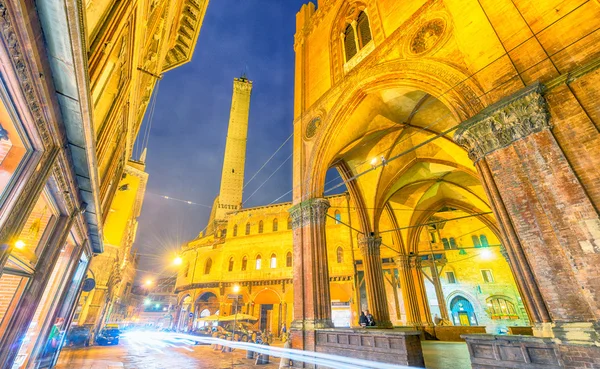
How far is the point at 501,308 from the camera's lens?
19.9 metres

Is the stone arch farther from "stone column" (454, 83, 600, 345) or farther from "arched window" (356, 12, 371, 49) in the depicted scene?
"arched window" (356, 12, 371, 49)

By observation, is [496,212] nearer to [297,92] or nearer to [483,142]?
[483,142]

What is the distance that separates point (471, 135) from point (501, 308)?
21266 mm

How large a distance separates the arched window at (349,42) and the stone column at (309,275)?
754 centimetres

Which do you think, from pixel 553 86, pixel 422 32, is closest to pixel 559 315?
pixel 553 86

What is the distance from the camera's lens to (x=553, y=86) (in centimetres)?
527

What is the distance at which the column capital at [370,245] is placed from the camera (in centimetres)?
1383

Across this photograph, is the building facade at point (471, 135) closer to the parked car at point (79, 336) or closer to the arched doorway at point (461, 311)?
the arched doorway at point (461, 311)

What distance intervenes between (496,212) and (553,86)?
9.44 feet

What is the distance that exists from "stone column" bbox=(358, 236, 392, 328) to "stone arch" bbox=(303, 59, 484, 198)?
16.5 feet

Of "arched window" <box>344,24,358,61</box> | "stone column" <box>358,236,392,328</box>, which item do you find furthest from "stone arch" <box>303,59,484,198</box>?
"stone column" <box>358,236,392,328</box>

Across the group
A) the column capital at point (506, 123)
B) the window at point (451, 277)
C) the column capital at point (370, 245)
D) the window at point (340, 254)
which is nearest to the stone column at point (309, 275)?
the column capital at point (370, 245)

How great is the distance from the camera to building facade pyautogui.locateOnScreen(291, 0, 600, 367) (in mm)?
4566

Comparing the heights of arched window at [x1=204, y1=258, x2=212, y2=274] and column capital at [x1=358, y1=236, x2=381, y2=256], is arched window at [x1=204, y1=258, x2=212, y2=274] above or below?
above
